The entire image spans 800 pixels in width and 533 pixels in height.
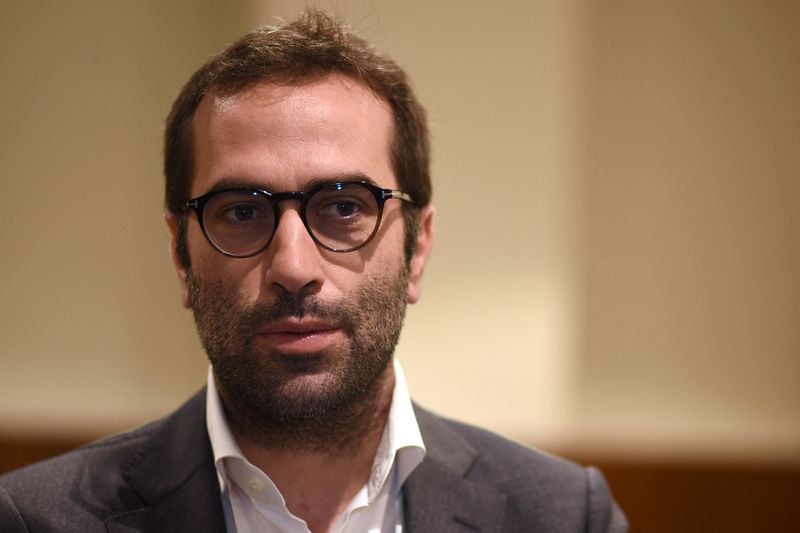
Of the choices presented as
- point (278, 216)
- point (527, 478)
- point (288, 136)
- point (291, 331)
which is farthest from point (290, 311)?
point (527, 478)

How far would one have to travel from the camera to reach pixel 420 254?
157 cm

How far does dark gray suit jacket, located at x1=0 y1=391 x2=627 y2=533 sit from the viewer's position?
52.4 inches

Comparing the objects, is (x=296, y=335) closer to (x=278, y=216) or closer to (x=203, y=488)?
(x=278, y=216)

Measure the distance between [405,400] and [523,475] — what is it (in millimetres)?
282

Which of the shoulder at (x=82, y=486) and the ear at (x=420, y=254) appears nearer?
the shoulder at (x=82, y=486)

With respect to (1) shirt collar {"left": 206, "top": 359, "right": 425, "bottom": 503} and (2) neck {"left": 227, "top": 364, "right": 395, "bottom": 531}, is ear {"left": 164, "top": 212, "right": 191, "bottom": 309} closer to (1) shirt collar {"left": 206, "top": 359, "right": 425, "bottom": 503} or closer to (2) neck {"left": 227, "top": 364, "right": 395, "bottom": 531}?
(1) shirt collar {"left": 206, "top": 359, "right": 425, "bottom": 503}

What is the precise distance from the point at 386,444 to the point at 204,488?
1.05 feet

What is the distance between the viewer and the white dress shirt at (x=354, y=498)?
4.44 feet

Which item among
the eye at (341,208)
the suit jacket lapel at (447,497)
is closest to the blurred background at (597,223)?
the suit jacket lapel at (447,497)

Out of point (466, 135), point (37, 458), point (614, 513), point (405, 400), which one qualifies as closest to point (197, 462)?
point (405, 400)

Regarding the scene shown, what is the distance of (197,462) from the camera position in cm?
139

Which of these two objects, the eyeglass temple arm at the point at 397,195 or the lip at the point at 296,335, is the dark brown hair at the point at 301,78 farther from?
the lip at the point at 296,335

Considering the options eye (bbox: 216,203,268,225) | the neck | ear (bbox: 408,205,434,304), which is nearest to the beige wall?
ear (bbox: 408,205,434,304)

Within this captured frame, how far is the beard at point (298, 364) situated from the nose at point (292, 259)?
0.07ft
